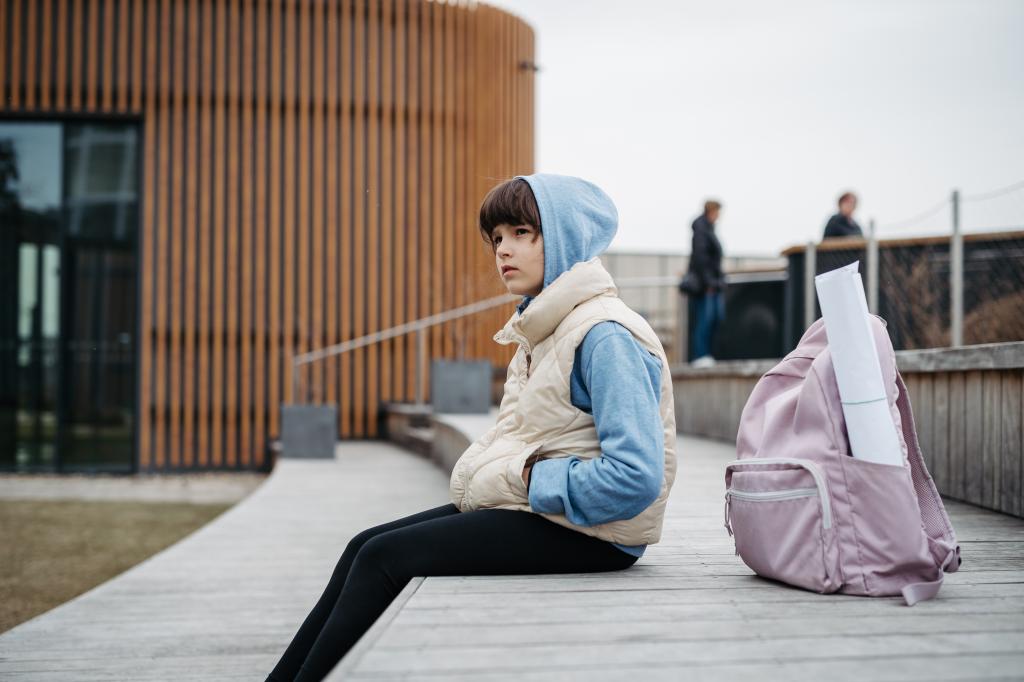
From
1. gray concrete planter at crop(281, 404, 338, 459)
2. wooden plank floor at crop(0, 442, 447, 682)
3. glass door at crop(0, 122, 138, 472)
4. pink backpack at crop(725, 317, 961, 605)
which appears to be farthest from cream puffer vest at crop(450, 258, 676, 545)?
glass door at crop(0, 122, 138, 472)

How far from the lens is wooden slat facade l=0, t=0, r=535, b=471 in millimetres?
11414

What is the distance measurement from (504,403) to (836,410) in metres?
0.81

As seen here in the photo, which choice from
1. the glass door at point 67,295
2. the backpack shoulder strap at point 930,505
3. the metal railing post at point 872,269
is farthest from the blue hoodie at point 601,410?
the glass door at point 67,295

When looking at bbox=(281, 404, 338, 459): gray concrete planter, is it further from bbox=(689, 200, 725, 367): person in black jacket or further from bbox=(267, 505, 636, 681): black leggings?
bbox=(267, 505, 636, 681): black leggings

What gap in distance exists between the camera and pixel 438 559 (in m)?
2.26

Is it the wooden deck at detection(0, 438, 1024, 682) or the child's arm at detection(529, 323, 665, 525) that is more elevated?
the child's arm at detection(529, 323, 665, 525)

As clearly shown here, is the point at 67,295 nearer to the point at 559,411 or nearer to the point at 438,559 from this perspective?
the point at 438,559

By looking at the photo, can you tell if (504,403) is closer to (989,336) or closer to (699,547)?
(699,547)

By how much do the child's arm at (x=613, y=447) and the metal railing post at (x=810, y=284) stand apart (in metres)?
5.75

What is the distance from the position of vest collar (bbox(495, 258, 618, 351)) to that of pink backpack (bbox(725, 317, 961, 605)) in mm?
580

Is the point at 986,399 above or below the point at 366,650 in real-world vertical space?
above

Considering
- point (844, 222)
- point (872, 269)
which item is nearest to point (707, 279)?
point (844, 222)

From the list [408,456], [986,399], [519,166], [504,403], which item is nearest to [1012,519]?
[986,399]

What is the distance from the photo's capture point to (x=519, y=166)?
1255 cm
